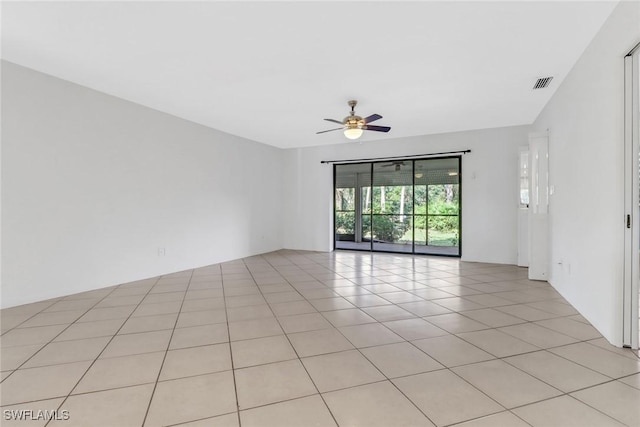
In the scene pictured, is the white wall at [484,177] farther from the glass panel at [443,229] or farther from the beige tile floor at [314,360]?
the beige tile floor at [314,360]

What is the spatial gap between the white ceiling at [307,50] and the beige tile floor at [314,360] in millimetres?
2717

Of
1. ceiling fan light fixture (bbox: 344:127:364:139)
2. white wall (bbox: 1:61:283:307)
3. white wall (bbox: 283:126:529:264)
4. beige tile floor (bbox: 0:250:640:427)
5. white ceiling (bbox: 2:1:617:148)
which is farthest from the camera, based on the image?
white wall (bbox: 283:126:529:264)

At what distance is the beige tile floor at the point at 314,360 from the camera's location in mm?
1645

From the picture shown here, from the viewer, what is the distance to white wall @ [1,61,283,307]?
3369 mm

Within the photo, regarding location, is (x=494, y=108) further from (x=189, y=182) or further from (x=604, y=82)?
(x=189, y=182)

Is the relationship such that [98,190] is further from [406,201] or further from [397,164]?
[406,201]

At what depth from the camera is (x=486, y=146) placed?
6086 mm

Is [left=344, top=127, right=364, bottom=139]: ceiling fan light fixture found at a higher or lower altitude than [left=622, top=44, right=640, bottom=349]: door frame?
higher

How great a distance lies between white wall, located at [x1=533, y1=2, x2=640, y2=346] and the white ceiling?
256 mm

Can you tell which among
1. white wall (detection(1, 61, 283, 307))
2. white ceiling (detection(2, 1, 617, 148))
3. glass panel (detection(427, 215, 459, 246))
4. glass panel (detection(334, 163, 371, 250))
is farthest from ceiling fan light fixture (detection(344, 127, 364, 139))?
glass panel (detection(427, 215, 459, 246))

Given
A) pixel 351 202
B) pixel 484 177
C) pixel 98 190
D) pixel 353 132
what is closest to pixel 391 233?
pixel 351 202

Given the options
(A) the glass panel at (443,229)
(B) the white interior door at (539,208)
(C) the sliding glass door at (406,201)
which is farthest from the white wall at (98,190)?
(B) the white interior door at (539,208)

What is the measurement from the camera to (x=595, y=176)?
9.07ft

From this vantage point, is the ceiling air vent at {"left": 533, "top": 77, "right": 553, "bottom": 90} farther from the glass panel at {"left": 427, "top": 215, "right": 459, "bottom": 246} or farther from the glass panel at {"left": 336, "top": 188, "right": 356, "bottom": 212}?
the glass panel at {"left": 336, "top": 188, "right": 356, "bottom": 212}
